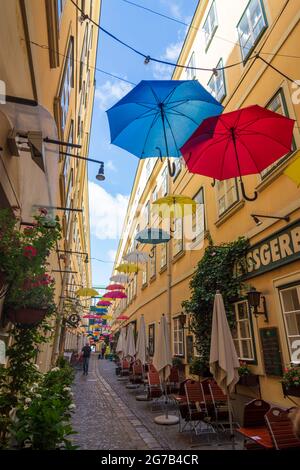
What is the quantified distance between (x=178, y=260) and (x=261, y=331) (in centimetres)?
691

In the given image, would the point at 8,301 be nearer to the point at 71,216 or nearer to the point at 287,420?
the point at 287,420

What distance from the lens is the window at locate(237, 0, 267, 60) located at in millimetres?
8086

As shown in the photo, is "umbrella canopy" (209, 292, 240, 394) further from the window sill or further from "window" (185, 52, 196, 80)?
"window" (185, 52, 196, 80)

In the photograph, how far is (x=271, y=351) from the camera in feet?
20.8

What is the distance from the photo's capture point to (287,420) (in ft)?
13.6

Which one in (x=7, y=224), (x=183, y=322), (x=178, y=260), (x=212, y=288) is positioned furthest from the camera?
(x=178, y=260)

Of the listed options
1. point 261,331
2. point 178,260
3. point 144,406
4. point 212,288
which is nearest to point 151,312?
point 178,260

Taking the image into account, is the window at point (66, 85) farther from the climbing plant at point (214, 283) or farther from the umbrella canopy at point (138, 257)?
the umbrella canopy at point (138, 257)

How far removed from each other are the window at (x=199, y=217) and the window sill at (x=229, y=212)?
1368mm

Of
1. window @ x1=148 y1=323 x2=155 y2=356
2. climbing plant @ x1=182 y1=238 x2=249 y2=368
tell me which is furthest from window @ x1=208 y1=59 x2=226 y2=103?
window @ x1=148 y1=323 x2=155 y2=356

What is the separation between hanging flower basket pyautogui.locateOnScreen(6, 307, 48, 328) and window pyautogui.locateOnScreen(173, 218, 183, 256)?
32.4 feet

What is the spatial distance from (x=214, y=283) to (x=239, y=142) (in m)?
4.31

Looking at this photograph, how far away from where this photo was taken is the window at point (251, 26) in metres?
8.09

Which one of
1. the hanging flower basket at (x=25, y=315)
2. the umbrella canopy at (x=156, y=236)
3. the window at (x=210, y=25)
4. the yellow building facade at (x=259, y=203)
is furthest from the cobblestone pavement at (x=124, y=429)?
the window at (x=210, y=25)
